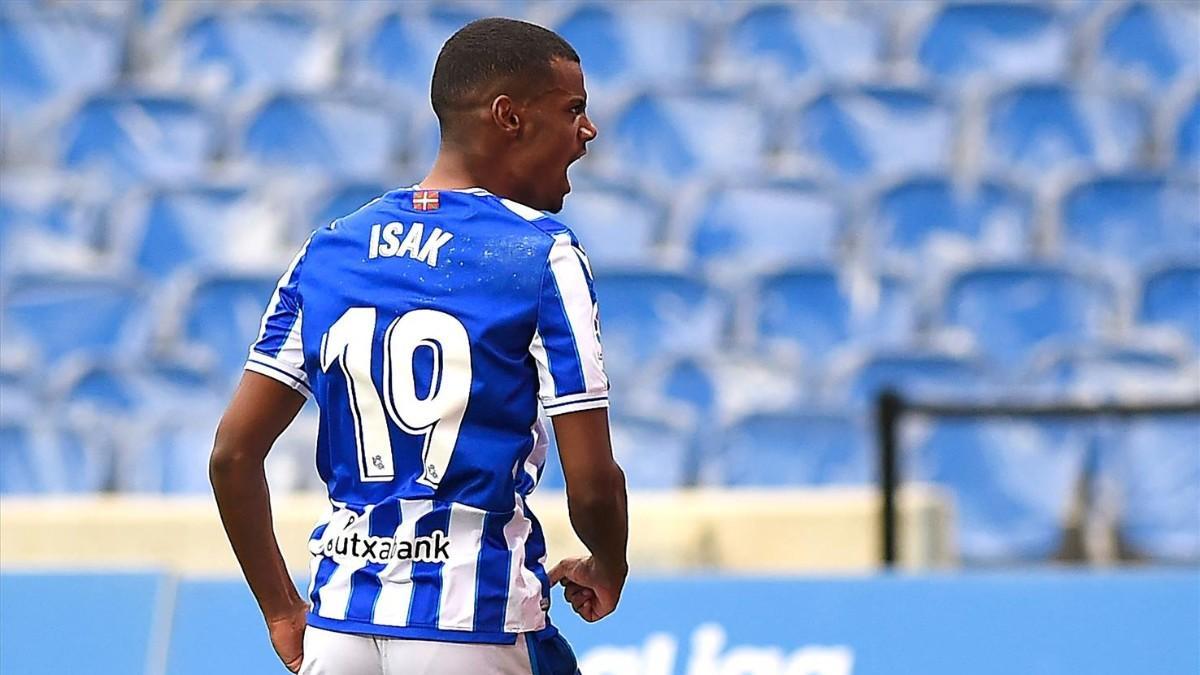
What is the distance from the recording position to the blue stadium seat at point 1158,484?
17.9 ft

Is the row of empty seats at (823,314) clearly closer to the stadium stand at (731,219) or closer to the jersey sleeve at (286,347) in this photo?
the stadium stand at (731,219)

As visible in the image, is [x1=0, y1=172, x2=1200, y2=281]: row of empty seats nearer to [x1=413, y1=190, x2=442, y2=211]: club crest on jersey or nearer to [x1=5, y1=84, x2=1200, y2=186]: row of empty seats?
[x1=5, y1=84, x2=1200, y2=186]: row of empty seats

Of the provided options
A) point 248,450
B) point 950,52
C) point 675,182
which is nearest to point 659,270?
point 675,182

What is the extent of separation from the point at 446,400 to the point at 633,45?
6303 mm

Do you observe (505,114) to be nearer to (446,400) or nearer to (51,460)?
(446,400)

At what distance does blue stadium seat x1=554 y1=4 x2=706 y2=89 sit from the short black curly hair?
597 cm

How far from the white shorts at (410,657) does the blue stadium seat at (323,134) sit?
18.7ft

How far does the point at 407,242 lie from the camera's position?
7.52 feet

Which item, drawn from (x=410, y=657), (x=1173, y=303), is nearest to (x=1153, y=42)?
(x=1173, y=303)

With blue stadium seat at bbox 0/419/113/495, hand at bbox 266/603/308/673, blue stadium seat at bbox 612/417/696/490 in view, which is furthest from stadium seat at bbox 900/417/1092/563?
hand at bbox 266/603/308/673

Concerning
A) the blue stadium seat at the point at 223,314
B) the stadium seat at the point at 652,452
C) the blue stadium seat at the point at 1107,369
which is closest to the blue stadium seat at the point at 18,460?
the blue stadium seat at the point at 223,314

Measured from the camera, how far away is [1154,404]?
5.25 meters

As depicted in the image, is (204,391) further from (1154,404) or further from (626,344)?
(1154,404)

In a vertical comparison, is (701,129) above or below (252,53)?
below
